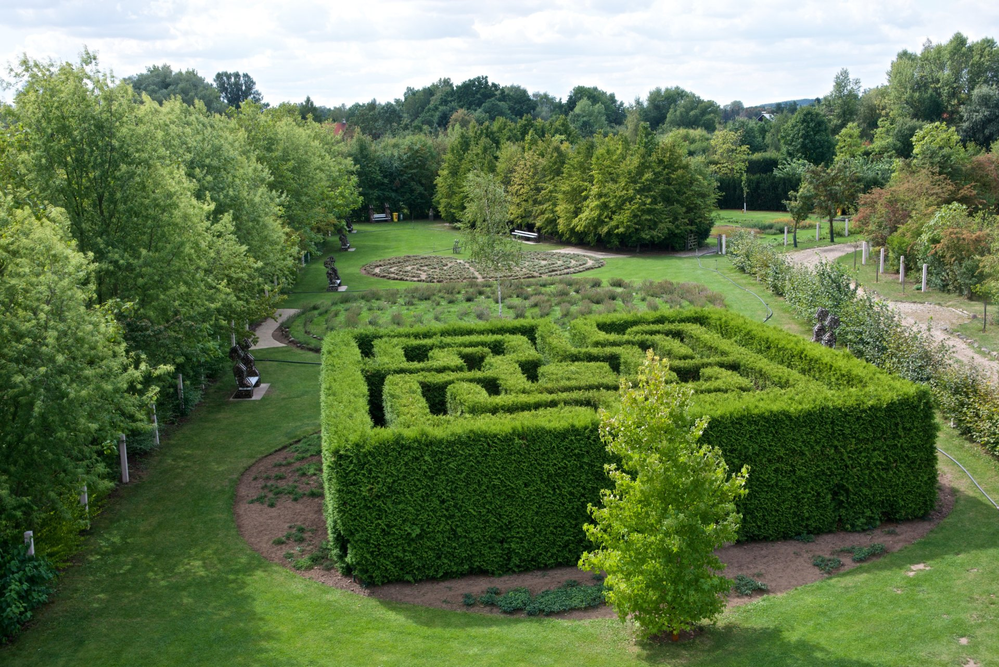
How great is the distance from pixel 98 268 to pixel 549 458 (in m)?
11.4

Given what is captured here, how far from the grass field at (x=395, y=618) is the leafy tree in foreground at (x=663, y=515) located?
70cm

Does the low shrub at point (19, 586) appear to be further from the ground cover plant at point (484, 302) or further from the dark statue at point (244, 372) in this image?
the ground cover plant at point (484, 302)

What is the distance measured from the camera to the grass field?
10328 millimetres

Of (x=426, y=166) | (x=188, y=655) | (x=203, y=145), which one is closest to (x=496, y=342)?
(x=188, y=655)

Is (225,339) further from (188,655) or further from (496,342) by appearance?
(188,655)

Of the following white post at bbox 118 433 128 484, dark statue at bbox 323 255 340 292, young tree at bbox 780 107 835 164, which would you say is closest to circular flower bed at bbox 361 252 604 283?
dark statue at bbox 323 255 340 292

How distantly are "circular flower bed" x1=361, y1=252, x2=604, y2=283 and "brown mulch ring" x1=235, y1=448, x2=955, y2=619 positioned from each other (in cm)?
2656

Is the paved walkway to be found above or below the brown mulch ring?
above

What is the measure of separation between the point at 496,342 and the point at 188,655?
10.9m

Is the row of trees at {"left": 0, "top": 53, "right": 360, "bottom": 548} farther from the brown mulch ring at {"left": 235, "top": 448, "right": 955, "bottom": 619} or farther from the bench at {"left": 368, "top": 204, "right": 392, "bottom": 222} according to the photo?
the bench at {"left": 368, "top": 204, "right": 392, "bottom": 222}

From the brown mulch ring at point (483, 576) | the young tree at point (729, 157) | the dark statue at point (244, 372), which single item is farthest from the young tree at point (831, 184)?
the dark statue at point (244, 372)

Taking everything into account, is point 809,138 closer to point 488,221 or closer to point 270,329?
point 488,221

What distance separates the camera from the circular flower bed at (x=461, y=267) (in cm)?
4416

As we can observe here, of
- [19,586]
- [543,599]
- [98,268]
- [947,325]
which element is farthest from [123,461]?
[947,325]
